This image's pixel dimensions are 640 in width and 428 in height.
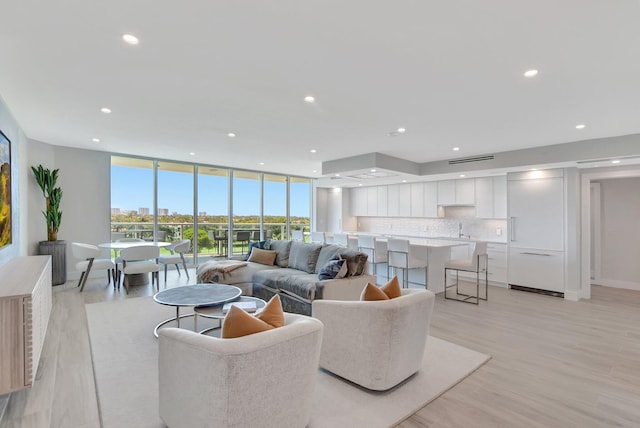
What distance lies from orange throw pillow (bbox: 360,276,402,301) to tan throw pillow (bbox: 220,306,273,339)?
99 centimetres

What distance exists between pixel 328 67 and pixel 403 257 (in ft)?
11.4

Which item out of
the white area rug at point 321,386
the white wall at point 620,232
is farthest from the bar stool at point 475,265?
the white wall at point 620,232

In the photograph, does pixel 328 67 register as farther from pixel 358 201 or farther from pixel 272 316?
pixel 358 201

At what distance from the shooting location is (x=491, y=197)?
22.0 ft

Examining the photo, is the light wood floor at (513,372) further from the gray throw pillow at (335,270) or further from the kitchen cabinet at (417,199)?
the kitchen cabinet at (417,199)

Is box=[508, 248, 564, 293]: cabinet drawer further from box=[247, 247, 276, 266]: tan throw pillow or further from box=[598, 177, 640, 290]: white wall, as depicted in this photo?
box=[247, 247, 276, 266]: tan throw pillow

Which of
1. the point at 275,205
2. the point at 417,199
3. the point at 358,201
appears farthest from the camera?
the point at 358,201

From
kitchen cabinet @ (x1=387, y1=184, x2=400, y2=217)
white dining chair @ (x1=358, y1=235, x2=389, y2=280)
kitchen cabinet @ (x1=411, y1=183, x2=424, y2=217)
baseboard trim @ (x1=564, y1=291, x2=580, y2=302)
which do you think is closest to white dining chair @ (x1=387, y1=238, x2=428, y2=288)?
white dining chair @ (x1=358, y1=235, x2=389, y2=280)

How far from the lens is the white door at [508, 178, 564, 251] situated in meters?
5.49

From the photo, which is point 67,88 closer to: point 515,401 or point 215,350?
point 215,350

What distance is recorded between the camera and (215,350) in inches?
60.6

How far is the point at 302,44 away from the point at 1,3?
184 centimetres

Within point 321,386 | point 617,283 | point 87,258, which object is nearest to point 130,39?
point 321,386

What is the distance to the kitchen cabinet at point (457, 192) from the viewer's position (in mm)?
7020
